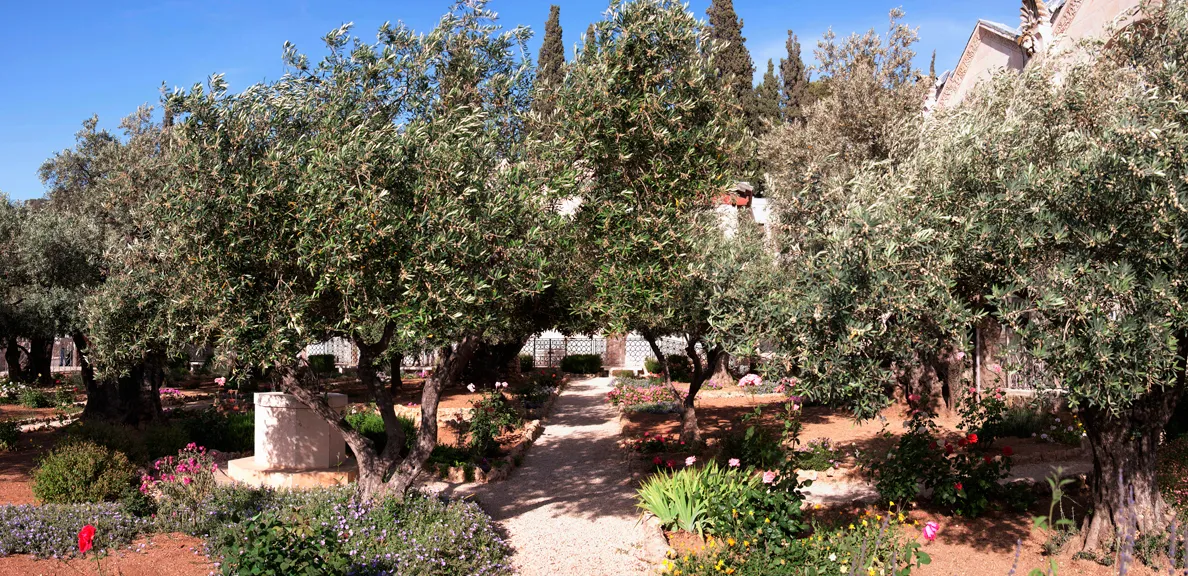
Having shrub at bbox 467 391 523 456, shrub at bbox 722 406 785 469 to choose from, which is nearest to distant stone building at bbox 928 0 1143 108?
shrub at bbox 722 406 785 469

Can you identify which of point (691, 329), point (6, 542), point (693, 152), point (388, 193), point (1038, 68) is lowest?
point (6, 542)

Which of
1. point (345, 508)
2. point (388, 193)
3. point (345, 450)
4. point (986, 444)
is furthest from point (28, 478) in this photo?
point (986, 444)

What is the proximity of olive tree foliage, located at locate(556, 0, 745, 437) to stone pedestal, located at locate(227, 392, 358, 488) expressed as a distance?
6.31 m

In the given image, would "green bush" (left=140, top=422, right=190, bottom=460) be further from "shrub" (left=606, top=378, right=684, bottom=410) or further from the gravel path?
"shrub" (left=606, top=378, right=684, bottom=410)

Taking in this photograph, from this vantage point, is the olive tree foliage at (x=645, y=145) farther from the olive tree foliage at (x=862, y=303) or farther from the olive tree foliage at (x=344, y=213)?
the olive tree foliage at (x=862, y=303)

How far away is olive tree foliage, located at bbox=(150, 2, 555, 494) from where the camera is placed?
24.4ft

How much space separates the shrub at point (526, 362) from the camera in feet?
Answer: 115

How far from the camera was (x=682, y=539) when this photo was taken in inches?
360

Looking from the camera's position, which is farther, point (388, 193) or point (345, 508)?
point (345, 508)

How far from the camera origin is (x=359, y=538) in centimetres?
827

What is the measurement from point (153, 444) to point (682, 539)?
9200mm

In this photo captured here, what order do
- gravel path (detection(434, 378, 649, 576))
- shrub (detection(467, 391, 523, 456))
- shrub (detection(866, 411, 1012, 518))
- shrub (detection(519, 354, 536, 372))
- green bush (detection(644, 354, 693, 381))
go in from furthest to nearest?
shrub (detection(519, 354, 536, 372)), green bush (detection(644, 354, 693, 381)), shrub (detection(467, 391, 523, 456)), shrub (detection(866, 411, 1012, 518)), gravel path (detection(434, 378, 649, 576))

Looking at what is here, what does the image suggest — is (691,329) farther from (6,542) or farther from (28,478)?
(28,478)

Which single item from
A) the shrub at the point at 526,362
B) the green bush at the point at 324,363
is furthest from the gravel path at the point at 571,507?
the green bush at the point at 324,363
